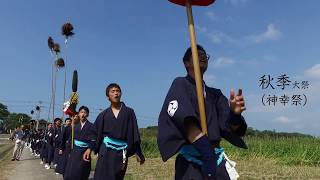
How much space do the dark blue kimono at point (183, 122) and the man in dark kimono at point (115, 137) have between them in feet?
10.7

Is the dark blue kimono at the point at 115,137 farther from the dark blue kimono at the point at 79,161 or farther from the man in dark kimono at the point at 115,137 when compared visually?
the dark blue kimono at the point at 79,161

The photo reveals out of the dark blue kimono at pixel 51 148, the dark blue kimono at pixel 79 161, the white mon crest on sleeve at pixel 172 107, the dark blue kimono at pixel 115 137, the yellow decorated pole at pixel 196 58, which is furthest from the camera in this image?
the dark blue kimono at pixel 51 148

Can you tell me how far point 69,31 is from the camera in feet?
104

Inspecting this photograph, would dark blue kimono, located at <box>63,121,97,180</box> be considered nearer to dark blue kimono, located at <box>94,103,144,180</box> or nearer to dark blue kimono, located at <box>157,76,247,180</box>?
dark blue kimono, located at <box>94,103,144,180</box>

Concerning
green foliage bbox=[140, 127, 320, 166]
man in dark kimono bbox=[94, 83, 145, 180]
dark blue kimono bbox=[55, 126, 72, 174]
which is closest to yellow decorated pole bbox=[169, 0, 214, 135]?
man in dark kimono bbox=[94, 83, 145, 180]

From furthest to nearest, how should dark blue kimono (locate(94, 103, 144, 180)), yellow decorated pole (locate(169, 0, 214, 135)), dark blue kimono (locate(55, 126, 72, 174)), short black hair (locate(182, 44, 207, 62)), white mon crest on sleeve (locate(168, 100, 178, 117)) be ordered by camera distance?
dark blue kimono (locate(55, 126, 72, 174)) < dark blue kimono (locate(94, 103, 144, 180)) < short black hair (locate(182, 44, 207, 62)) < white mon crest on sleeve (locate(168, 100, 178, 117)) < yellow decorated pole (locate(169, 0, 214, 135))

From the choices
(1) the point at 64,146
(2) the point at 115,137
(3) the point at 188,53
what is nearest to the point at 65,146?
(1) the point at 64,146

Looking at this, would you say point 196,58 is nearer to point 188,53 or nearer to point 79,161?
point 188,53

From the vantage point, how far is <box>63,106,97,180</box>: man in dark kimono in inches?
357

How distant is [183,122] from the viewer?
3781 mm

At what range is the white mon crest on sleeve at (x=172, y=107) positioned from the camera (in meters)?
3.86

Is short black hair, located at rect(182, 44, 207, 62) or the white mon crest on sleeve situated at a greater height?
short black hair, located at rect(182, 44, 207, 62)

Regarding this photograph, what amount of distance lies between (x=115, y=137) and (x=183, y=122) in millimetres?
3692

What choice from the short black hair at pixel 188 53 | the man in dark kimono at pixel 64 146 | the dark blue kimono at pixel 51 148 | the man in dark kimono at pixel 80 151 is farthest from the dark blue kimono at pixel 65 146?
the short black hair at pixel 188 53
